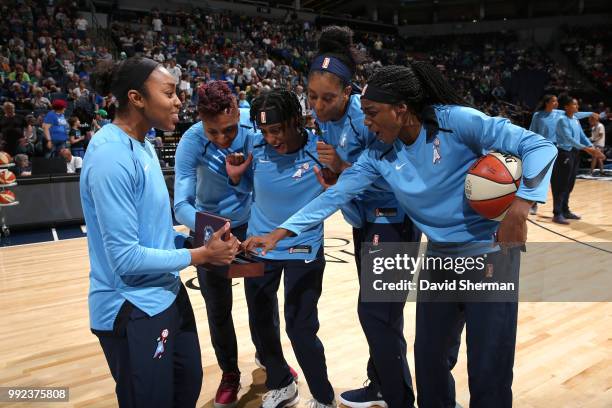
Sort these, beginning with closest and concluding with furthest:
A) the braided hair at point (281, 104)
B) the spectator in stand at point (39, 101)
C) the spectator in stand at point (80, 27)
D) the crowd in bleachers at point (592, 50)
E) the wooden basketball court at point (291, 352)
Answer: the braided hair at point (281, 104)
the wooden basketball court at point (291, 352)
the spectator in stand at point (39, 101)
the spectator in stand at point (80, 27)
the crowd in bleachers at point (592, 50)

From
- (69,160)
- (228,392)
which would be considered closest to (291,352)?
(228,392)

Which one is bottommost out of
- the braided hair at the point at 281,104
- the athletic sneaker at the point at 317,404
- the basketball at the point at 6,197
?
the athletic sneaker at the point at 317,404

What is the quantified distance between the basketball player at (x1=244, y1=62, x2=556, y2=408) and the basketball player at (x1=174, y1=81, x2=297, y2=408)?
90 cm

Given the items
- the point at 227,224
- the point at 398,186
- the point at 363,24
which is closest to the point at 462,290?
the point at 398,186

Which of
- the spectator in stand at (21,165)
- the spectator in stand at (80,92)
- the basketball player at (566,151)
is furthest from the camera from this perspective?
the spectator in stand at (80,92)

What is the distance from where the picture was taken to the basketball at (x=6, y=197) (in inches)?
283

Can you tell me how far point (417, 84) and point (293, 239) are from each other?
1006 millimetres

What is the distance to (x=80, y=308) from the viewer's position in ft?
15.1

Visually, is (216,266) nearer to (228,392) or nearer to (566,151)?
(228,392)

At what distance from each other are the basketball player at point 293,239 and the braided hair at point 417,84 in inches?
24.5

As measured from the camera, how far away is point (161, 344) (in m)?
1.77

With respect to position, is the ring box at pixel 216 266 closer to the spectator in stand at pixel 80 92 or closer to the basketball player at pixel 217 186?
the basketball player at pixel 217 186

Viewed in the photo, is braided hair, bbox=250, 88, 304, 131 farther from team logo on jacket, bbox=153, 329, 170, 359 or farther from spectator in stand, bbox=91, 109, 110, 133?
spectator in stand, bbox=91, 109, 110, 133

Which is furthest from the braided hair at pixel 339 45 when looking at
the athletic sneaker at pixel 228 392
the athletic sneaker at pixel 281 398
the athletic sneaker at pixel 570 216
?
the athletic sneaker at pixel 570 216
